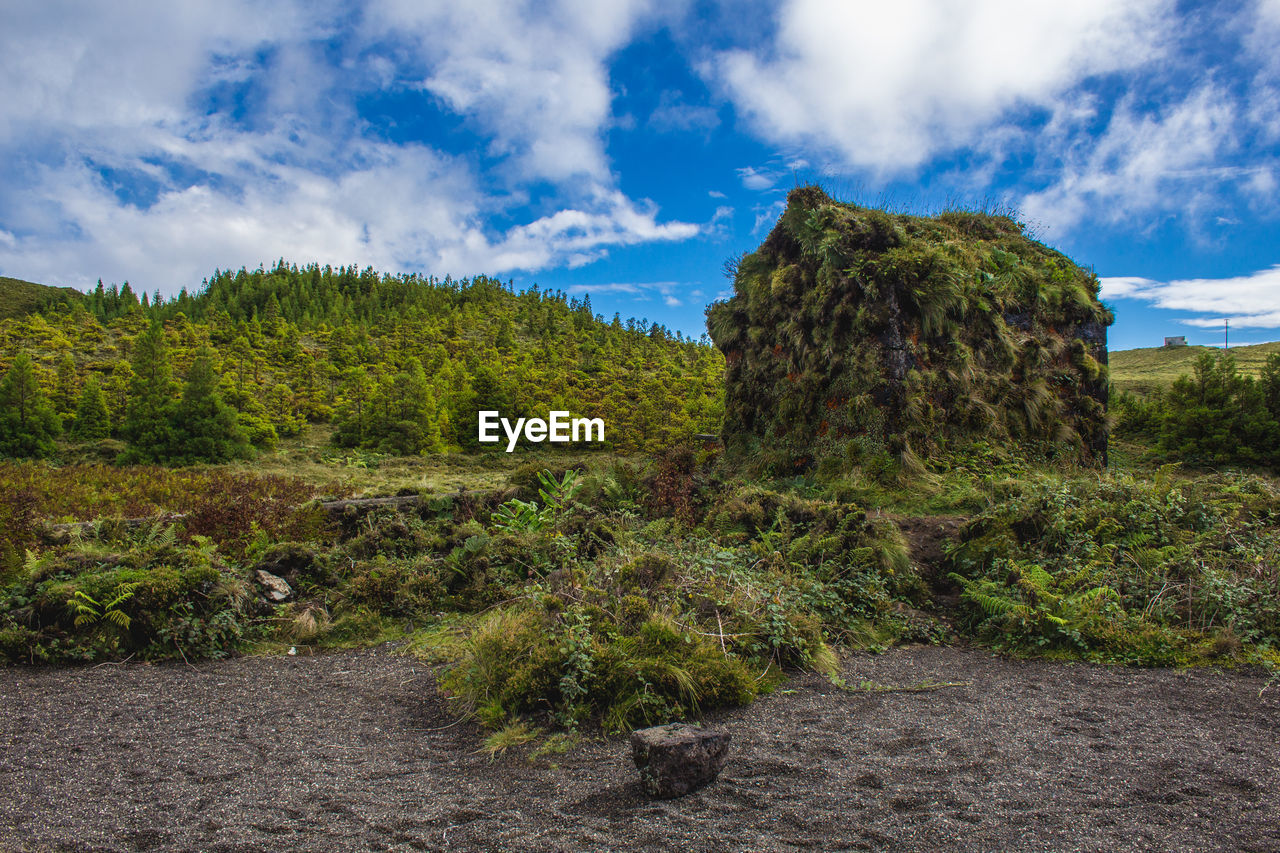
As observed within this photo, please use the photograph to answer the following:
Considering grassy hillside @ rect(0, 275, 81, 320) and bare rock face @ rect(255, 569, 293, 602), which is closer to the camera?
bare rock face @ rect(255, 569, 293, 602)

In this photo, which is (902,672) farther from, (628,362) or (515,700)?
(628,362)

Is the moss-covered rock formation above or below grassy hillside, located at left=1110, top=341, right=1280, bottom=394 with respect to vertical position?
below

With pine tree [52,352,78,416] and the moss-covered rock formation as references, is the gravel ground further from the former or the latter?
pine tree [52,352,78,416]

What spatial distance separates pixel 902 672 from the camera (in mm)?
5520

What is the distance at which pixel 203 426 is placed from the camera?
2381 centimetres

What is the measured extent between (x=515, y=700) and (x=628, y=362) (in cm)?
4658

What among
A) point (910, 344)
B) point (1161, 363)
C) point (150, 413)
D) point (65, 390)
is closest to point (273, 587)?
point (910, 344)

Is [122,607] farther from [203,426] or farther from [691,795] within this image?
[203,426]

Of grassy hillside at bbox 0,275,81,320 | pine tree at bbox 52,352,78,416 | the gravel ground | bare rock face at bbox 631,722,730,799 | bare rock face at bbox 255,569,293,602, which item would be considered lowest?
the gravel ground

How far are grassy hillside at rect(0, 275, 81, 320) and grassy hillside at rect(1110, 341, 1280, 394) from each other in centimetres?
8996

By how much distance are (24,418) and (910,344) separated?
30.5 m

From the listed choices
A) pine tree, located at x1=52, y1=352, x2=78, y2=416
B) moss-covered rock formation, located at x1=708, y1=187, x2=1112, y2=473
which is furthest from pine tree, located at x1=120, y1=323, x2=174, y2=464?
moss-covered rock formation, located at x1=708, y1=187, x2=1112, y2=473

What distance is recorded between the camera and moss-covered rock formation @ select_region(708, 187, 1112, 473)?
12.3m

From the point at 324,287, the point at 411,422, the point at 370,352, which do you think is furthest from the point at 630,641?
the point at 324,287
